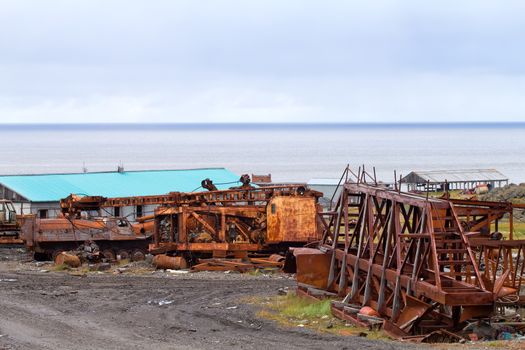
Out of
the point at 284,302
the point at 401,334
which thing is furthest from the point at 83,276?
the point at 401,334

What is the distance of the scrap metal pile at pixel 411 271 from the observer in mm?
19250

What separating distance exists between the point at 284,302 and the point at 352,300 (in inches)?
82.5

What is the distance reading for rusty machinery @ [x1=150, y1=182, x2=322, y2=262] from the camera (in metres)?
33.7

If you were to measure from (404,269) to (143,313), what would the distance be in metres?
6.32

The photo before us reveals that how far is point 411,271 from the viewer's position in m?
21.7

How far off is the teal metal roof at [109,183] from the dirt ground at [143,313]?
15.7 m

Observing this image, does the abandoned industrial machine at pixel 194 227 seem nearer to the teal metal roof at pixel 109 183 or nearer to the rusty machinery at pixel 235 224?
the rusty machinery at pixel 235 224

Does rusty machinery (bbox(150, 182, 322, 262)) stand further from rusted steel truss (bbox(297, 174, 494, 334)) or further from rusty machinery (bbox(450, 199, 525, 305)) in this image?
rusty machinery (bbox(450, 199, 525, 305))

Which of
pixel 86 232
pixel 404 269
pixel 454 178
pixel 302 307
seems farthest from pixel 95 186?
pixel 454 178

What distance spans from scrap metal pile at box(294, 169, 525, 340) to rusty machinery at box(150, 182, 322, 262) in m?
7.05

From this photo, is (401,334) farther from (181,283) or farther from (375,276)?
(181,283)

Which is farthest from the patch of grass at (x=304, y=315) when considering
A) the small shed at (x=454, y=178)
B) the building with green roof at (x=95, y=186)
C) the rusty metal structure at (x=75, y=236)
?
the small shed at (x=454, y=178)

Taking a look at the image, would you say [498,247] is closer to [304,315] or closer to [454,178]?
[304,315]

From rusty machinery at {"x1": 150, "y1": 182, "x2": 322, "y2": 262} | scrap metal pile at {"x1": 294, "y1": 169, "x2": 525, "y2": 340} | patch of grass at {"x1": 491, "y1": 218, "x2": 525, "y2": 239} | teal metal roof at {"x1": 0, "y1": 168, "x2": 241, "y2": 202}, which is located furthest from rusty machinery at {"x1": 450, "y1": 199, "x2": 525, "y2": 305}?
teal metal roof at {"x1": 0, "y1": 168, "x2": 241, "y2": 202}
